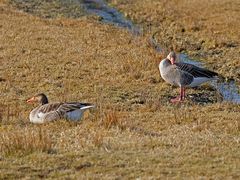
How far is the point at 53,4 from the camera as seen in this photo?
49156mm

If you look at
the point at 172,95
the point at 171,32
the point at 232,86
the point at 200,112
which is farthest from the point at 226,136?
the point at 171,32

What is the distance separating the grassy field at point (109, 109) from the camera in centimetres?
1120

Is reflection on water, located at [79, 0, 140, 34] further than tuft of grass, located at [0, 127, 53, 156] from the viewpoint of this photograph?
Yes

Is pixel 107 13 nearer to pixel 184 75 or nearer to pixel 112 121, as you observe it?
pixel 184 75

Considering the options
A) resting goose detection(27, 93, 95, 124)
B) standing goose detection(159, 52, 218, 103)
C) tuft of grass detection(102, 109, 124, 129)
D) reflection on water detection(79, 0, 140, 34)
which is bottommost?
tuft of grass detection(102, 109, 124, 129)

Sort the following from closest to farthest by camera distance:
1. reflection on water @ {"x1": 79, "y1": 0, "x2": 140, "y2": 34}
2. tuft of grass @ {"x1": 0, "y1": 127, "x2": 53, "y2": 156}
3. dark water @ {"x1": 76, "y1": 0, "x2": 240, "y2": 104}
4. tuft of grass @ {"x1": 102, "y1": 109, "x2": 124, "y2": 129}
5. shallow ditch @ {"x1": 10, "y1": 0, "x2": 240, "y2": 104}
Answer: tuft of grass @ {"x1": 0, "y1": 127, "x2": 53, "y2": 156} → tuft of grass @ {"x1": 102, "y1": 109, "x2": 124, "y2": 129} → dark water @ {"x1": 76, "y1": 0, "x2": 240, "y2": 104} → reflection on water @ {"x1": 79, "y1": 0, "x2": 140, "y2": 34} → shallow ditch @ {"x1": 10, "y1": 0, "x2": 240, "y2": 104}

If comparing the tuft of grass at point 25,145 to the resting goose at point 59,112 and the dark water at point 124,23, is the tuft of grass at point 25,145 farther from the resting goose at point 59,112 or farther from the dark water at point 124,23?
the dark water at point 124,23

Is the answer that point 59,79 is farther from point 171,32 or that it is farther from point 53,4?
point 53,4

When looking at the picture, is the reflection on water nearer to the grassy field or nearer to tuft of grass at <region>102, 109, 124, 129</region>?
the grassy field

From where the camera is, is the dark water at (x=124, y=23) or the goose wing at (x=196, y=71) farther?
the dark water at (x=124, y=23)

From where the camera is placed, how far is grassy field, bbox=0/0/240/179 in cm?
1120

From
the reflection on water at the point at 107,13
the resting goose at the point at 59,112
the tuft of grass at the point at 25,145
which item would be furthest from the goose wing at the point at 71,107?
the reflection on water at the point at 107,13

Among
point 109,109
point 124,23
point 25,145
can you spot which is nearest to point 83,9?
point 124,23

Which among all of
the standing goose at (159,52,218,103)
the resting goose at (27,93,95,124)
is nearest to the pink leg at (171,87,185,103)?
the standing goose at (159,52,218,103)
